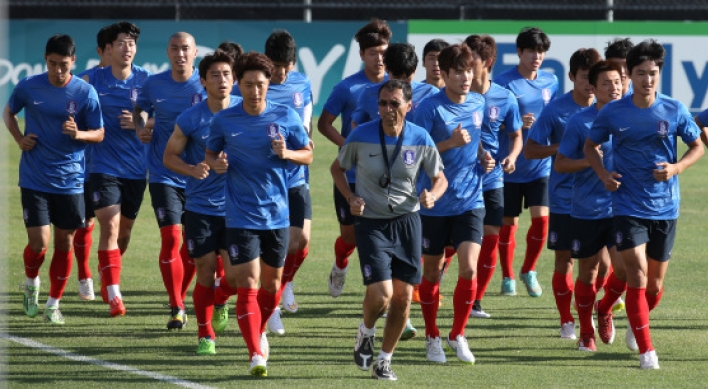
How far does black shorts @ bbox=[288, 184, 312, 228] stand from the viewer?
1075 centimetres

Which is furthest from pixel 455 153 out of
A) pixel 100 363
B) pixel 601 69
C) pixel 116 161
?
pixel 116 161

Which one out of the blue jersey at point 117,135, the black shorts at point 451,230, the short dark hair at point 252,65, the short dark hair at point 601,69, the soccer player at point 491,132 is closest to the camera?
the short dark hair at point 252,65

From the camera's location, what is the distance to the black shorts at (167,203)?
1054 centimetres

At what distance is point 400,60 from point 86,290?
12.9ft

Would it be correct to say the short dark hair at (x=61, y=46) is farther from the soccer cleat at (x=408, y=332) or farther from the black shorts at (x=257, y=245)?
the soccer cleat at (x=408, y=332)

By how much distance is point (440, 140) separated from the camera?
938 cm

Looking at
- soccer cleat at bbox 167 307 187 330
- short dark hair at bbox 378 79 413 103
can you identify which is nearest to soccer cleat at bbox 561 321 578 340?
short dark hair at bbox 378 79 413 103

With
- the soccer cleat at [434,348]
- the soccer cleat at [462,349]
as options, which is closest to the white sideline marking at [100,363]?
the soccer cleat at [434,348]

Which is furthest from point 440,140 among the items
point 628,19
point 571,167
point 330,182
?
point 628,19

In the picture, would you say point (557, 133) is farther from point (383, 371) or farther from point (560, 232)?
point (383, 371)

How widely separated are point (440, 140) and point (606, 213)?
1402mm

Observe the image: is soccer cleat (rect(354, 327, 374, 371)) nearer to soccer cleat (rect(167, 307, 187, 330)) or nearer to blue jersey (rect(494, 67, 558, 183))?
soccer cleat (rect(167, 307, 187, 330))

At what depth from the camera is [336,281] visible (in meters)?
12.0

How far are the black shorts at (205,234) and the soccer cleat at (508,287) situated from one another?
378cm
